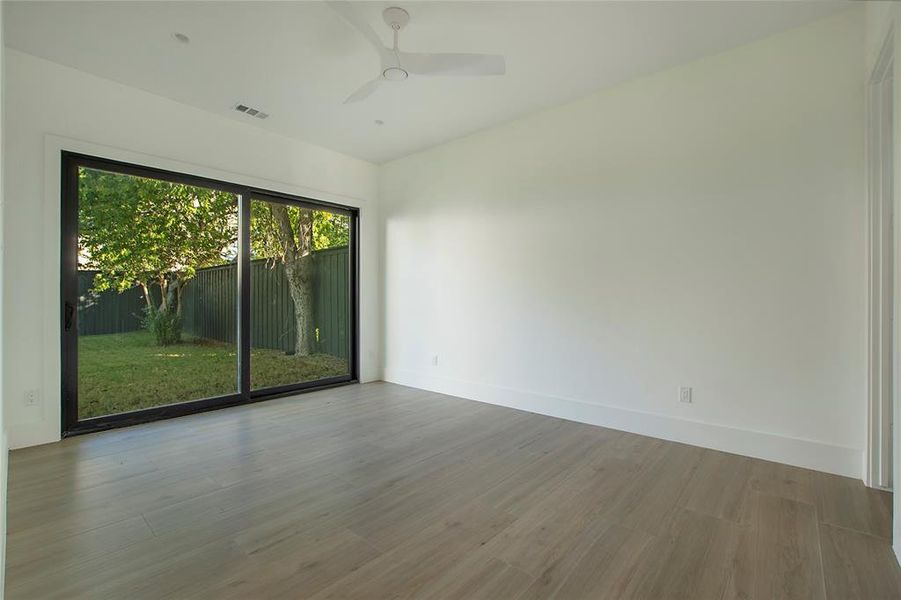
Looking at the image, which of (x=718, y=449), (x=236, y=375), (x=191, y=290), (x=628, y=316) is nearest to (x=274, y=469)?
(x=236, y=375)

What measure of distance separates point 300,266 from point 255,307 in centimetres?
75

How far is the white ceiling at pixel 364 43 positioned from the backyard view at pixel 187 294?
3.23ft

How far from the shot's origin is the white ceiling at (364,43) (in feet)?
8.20

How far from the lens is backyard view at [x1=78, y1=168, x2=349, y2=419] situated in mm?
3348

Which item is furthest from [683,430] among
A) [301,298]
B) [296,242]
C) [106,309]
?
[106,309]

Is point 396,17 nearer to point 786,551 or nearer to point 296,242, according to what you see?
point 296,242

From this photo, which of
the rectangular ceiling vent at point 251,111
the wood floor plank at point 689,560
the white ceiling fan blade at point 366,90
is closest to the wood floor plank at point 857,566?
the wood floor plank at point 689,560

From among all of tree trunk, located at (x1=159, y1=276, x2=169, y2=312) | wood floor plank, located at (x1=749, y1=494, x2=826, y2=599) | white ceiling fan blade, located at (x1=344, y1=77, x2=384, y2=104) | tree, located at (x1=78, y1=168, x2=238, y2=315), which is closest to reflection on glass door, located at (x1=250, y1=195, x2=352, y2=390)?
tree, located at (x1=78, y1=168, x2=238, y2=315)

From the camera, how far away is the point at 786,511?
6.89ft

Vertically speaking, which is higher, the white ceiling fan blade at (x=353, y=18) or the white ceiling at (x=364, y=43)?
the white ceiling at (x=364, y=43)

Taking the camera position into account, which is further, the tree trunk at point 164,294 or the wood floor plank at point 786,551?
the tree trunk at point 164,294

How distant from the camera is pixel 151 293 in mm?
3637

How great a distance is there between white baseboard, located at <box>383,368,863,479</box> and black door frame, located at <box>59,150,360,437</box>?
1877 mm

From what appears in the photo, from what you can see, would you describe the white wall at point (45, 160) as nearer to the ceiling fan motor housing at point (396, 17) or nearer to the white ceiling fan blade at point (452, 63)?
the ceiling fan motor housing at point (396, 17)
